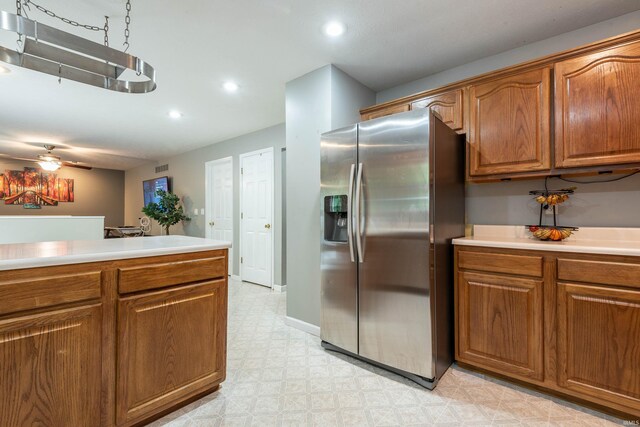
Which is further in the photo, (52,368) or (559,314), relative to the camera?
(559,314)

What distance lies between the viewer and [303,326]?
2.69 metres

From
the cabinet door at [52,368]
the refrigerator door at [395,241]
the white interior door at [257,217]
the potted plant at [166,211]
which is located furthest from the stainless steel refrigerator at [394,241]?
the potted plant at [166,211]

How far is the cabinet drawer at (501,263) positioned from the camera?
1.71 metres

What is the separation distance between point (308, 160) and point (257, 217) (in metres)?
2.03

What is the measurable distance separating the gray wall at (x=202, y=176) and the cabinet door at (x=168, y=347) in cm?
242

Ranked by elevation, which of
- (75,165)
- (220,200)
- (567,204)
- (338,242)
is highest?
(75,165)

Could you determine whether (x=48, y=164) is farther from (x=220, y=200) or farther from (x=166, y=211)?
(x=220, y=200)

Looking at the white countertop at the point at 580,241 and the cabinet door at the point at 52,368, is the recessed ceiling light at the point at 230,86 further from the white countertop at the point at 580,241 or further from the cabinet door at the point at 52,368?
the white countertop at the point at 580,241

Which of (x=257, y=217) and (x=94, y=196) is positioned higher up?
(x=94, y=196)

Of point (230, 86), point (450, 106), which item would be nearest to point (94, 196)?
point (230, 86)

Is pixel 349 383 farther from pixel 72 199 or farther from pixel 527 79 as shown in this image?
pixel 72 199

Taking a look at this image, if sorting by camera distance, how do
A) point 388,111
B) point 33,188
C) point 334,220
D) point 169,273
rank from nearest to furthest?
point 169,273 < point 334,220 < point 388,111 < point 33,188

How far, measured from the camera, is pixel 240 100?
3.31 m

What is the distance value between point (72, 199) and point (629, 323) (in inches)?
390
